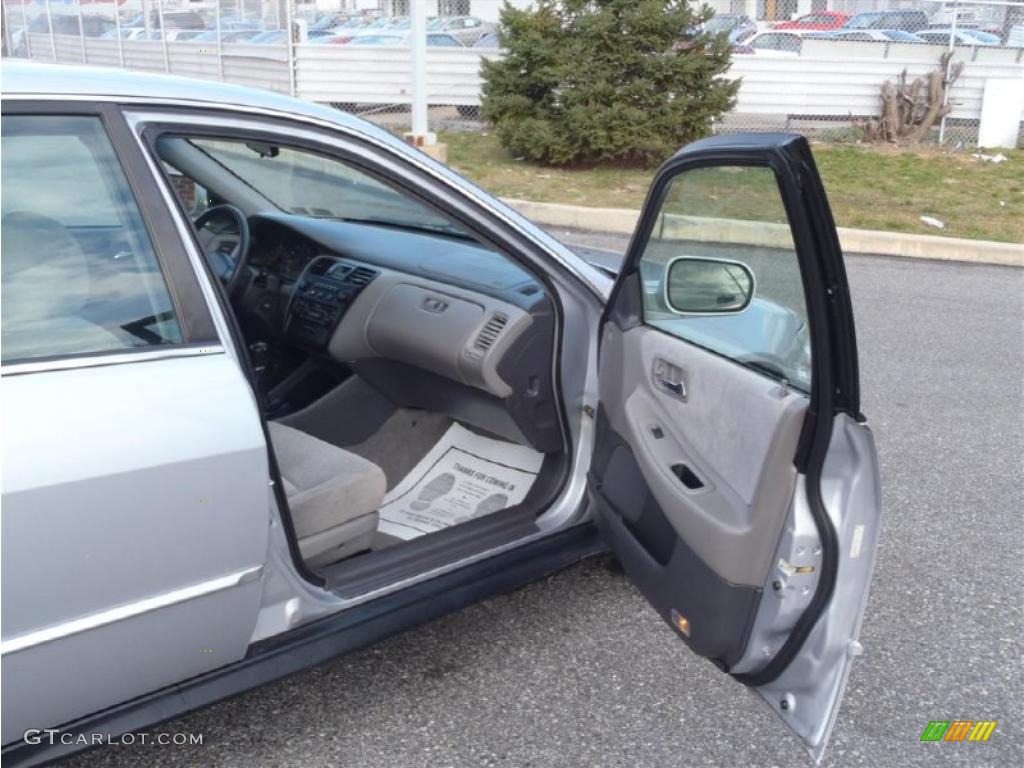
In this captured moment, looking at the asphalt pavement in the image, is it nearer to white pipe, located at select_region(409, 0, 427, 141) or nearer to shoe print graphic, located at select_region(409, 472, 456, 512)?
shoe print graphic, located at select_region(409, 472, 456, 512)

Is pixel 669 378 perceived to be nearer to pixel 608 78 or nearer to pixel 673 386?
pixel 673 386

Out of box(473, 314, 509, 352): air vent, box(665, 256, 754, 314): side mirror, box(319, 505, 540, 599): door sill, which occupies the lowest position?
box(319, 505, 540, 599): door sill

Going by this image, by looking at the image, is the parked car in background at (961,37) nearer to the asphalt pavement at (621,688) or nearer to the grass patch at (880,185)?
the grass patch at (880,185)

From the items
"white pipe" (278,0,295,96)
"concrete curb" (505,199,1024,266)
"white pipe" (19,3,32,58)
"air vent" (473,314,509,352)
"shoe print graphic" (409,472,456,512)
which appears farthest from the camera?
"white pipe" (19,3,32,58)

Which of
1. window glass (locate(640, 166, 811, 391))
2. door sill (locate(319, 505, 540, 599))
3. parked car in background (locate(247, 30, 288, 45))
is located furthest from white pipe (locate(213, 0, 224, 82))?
window glass (locate(640, 166, 811, 391))

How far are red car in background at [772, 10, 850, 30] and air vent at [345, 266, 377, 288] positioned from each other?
1678 cm

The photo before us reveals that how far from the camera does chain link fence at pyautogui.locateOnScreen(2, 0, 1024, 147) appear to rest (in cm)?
1434

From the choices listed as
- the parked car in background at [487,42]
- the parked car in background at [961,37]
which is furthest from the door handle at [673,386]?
the parked car in background at [487,42]

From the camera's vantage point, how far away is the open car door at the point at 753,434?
7.36ft

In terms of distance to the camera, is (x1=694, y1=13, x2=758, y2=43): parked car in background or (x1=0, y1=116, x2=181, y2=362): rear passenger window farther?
(x1=694, y1=13, x2=758, y2=43): parked car in background

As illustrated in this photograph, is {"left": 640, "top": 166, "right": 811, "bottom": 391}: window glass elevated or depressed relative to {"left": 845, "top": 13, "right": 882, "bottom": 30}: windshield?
depressed

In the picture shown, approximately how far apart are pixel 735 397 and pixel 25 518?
1.50 meters

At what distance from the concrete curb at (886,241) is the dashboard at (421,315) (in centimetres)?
507

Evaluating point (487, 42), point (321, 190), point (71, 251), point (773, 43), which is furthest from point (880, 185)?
point (71, 251)
